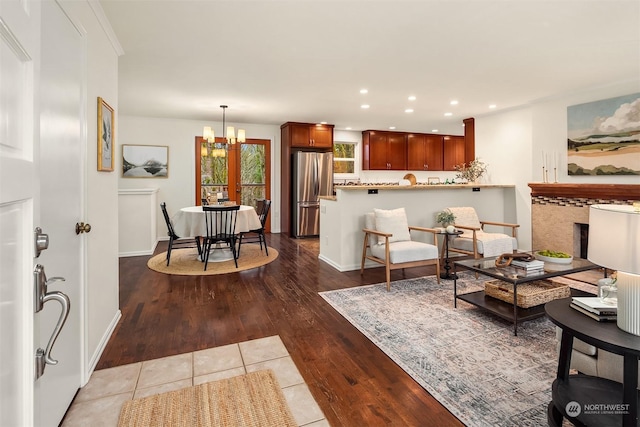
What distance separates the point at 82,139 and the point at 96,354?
141cm

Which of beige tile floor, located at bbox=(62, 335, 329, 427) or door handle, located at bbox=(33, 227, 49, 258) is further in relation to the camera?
beige tile floor, located at bbox=(62, 335, 329, 427)

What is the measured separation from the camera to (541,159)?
5434mm

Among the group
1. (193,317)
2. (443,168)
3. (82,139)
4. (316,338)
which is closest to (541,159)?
(443,168)

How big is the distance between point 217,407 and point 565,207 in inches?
214

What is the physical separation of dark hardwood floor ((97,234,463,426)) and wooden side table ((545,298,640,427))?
1.62ft

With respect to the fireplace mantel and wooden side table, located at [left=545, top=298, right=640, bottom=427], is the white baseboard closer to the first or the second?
wooden side table, located at [left=545, top=298, right=640, bottom=427]

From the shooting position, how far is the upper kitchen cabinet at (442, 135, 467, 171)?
29.8 ft

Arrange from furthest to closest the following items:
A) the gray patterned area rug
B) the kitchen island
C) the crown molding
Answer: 1. the kitchen island
2. the crown molding
3. the gray patterned area rug

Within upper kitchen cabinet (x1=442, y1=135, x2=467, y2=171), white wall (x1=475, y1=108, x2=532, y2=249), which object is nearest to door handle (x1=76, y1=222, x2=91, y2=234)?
white wall (x1=475, y1=108, x2=532, y2=249)

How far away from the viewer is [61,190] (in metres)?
1.71

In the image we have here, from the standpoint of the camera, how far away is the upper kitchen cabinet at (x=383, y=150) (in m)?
8.27

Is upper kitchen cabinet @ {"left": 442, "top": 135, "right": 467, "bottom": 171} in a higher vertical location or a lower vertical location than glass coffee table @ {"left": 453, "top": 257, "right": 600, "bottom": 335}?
higher

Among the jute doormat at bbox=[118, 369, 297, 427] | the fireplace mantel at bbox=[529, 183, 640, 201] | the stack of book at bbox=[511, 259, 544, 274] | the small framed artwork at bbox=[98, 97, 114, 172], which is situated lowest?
the jute doormat at bbox=[118, 369, 297, 427]

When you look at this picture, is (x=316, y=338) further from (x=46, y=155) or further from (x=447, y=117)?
(x=447, y=117)
